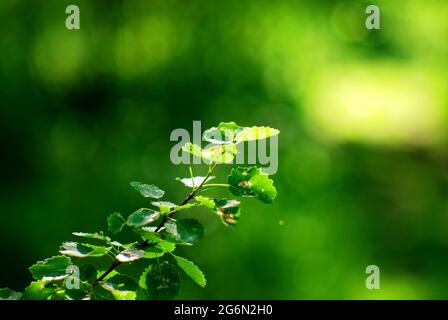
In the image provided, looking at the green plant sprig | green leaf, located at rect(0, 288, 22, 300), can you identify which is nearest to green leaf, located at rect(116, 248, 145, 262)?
the green plant sprig

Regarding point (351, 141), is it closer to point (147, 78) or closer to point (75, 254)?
point (147, 78)

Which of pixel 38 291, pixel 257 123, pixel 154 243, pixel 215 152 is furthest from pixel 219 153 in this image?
pixel 257 123

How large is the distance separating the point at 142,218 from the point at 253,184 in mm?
111

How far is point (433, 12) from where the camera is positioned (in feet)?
13.8

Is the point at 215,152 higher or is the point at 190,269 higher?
the point at 215,152

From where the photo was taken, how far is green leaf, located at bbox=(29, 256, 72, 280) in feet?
2.16

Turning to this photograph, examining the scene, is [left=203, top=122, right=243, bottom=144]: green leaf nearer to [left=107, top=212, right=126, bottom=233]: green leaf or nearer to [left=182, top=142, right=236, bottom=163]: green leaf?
[left=182, top=142, right=236, bottom=163]: green leaf

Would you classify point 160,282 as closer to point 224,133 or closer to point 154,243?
point 154,243

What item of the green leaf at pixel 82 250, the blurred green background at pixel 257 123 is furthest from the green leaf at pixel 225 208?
the blurred green background at pixel 257 123

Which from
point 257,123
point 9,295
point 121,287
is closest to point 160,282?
point 121,287

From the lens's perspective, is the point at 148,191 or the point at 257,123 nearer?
the point at 148,191

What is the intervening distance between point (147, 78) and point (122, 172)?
0.60 metres

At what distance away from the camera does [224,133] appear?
2.24 feet

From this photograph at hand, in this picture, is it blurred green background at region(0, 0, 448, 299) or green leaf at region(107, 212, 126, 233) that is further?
blurred green background at region(0, 0, 448, 299)
